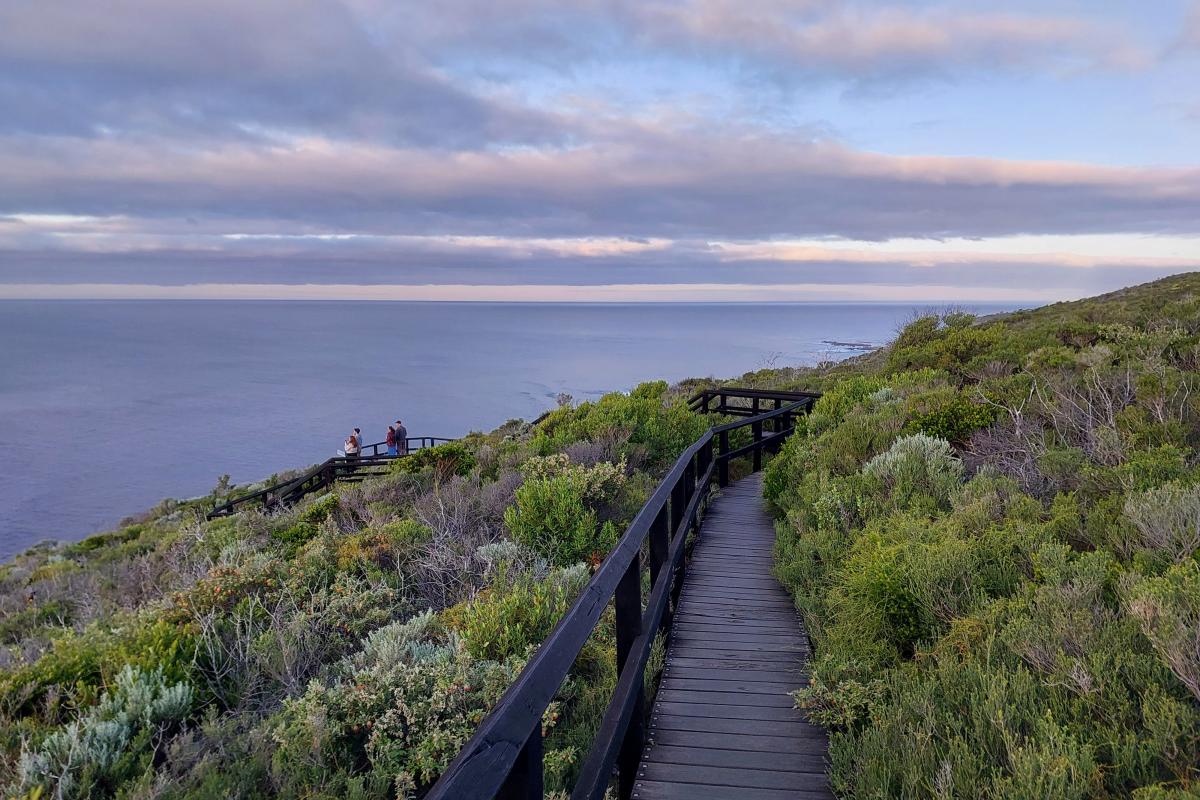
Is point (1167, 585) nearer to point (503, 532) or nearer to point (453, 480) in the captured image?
point (503, 532)

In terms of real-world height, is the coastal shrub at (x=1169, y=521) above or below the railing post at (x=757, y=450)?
above

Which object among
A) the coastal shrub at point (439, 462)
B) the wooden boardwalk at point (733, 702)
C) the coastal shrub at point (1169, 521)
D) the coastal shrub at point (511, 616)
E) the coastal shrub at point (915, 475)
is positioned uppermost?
the coastal shrub at point (1169, 521)

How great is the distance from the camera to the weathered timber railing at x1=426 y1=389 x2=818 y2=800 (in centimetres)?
147

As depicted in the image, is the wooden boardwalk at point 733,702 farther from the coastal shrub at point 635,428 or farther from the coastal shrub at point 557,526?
the coastal shrub at point 635,428

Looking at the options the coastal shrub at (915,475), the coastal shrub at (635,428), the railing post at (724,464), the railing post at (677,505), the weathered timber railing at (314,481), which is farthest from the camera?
the weathered timber railing at (314,481)

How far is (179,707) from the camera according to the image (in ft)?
13.1

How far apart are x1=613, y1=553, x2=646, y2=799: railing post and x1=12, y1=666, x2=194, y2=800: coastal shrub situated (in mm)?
2226

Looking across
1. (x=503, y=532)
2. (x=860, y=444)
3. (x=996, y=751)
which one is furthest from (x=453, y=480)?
(x=996, y=751)

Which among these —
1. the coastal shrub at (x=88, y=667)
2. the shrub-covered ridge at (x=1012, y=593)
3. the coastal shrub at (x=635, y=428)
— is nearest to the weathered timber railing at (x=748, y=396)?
the coastal shrub at (x=635, y=428)

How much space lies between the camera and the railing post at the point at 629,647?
3172 mm

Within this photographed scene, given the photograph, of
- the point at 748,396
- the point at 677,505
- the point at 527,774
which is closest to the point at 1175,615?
the point at 527,774

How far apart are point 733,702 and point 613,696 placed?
4.71 feet

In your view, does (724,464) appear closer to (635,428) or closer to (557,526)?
(635,428)

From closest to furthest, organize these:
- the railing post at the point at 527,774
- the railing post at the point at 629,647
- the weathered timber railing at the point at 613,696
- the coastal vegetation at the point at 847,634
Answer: the weathered timber railing at the point at 613,696, the railing post at the point at 527,774, the coastal vegetation at the point at 847,634, the railing post at the point at 629,647
